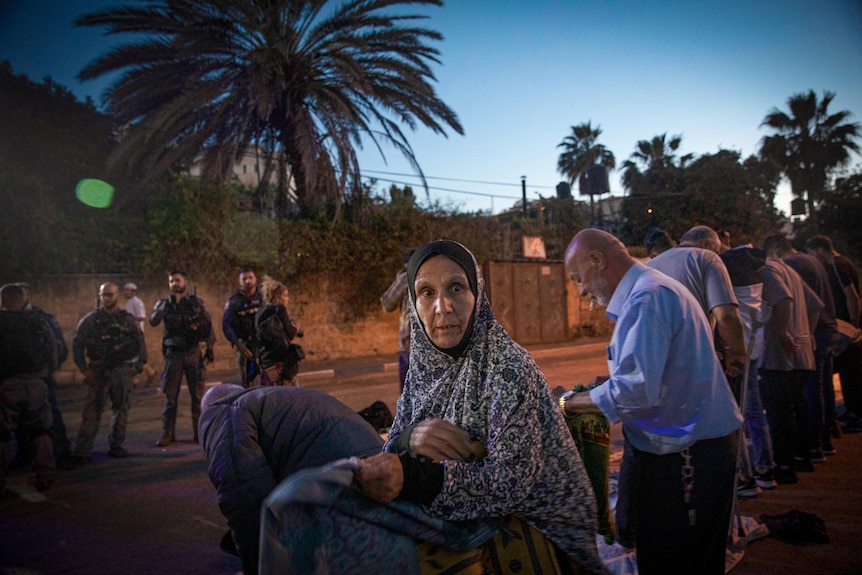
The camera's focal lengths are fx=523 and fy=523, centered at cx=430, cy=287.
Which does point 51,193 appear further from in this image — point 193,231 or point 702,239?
point 702,239

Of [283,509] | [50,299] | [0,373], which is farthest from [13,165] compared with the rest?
[283,509]

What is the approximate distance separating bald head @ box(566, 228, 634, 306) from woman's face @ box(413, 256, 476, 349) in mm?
912

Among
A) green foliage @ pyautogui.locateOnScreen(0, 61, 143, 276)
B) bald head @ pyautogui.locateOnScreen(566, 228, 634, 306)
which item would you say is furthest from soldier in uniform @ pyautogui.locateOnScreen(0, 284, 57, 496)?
green foliage @ pyautogui.locateOnScreen(0, 61, 143, 276)

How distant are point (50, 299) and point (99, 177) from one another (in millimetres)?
3616

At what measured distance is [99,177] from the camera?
13070mm

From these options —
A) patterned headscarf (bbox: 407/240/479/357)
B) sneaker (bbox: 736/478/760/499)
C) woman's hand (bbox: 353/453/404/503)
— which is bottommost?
sneaker (bbox: 736/478/760/499)

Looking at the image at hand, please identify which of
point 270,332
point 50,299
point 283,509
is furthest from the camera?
point 50,299

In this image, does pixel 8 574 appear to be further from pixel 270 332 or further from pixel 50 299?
pixel 50 299

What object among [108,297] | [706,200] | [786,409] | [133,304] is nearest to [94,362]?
[108,297]

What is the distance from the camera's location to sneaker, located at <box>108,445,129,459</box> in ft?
20.3

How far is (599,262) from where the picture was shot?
2.47m

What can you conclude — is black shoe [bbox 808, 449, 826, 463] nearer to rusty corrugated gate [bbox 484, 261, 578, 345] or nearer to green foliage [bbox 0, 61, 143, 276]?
rusty corrugated gate [bbox 484, 261, 578, 345]

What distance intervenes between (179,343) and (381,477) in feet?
19.9

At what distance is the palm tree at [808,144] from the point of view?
29.7 metres
